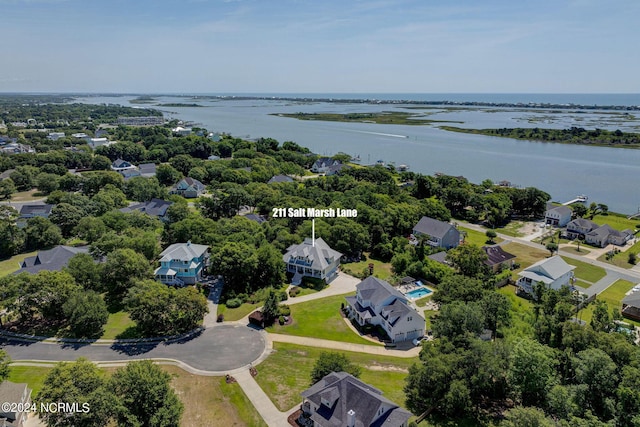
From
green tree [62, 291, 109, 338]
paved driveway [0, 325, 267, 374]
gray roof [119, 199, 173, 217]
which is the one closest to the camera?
paved driveway [0, 325, 267, 374]

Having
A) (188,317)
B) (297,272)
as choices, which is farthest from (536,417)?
(297,272)

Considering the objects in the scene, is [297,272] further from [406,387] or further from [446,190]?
[446,190]

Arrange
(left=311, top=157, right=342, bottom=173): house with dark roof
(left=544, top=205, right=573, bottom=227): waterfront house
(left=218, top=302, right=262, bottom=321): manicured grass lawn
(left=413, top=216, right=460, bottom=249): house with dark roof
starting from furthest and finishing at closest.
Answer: (left=311, top=157, right=342, bottom=173): house with dark roof → (left=544, top=205, right=573, bottom=227): waterfront house → (left=413, top=216, right=460, bottom=249): house with dark roof → (left=218, top=302, right=262, bottom=321): manicured grass lawn

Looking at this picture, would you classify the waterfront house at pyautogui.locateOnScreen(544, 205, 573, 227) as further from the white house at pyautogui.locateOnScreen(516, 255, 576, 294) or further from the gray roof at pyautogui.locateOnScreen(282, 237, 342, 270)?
the gray roof at pyautogui.locateOnScreen(282, 237, 342, 270)

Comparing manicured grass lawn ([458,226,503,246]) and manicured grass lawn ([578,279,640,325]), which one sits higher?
manicured grass lawn ([458,226,503,246])

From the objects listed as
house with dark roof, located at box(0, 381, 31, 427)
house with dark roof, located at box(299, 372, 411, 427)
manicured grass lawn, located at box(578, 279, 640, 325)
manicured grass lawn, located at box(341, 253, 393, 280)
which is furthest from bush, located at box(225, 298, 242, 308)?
manicured grass lawn, located at box(578, 279, 640, 325)

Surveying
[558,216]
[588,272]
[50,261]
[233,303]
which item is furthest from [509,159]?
[50,261]

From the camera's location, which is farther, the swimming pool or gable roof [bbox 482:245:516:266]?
gable roof [bbox 482:245:516:266]
